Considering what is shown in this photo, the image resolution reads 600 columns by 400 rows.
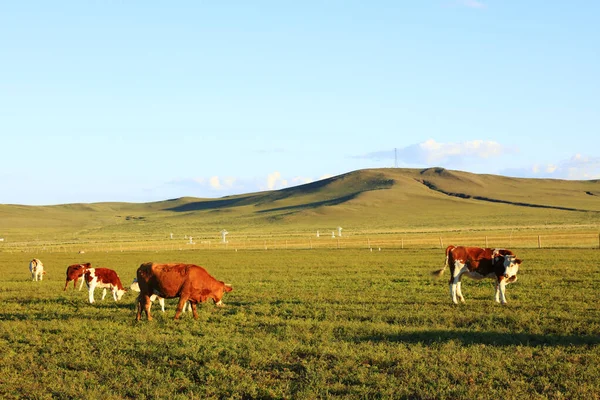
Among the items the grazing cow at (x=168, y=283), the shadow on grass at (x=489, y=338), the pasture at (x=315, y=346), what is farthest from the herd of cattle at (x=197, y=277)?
the shadow on grass at (x=489, y=338)

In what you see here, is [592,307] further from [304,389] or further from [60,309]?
[60,309]

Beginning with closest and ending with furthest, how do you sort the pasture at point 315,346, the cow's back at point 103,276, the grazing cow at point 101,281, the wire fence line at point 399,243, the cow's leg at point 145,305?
the pasture at point 315,346, the cow's leg at point 145,305, the grazing cow at point 101,281, the cow's back at point 103,276, the wire fence line at point 399,243

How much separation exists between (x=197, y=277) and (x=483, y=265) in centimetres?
934

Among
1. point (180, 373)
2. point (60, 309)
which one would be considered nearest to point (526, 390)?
point (180, 373)

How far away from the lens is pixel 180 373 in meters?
10.6

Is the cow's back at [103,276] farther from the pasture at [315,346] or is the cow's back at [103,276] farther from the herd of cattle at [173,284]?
the herd of cattle at [173,284]

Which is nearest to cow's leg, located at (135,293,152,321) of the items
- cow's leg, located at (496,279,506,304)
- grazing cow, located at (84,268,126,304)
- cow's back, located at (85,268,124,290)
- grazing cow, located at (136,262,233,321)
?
grazing cow, located at (136,262,233,321)

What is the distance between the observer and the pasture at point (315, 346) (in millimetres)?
9758

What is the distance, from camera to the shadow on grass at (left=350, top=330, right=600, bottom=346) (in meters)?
12.5

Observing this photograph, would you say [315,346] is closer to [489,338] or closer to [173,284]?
[489,338]

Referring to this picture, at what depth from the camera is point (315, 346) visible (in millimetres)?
12359

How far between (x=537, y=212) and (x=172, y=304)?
146552mm

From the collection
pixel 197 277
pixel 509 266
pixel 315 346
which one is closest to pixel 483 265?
pixel 509 266

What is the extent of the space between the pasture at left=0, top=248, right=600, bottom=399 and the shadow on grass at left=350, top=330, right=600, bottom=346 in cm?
4
